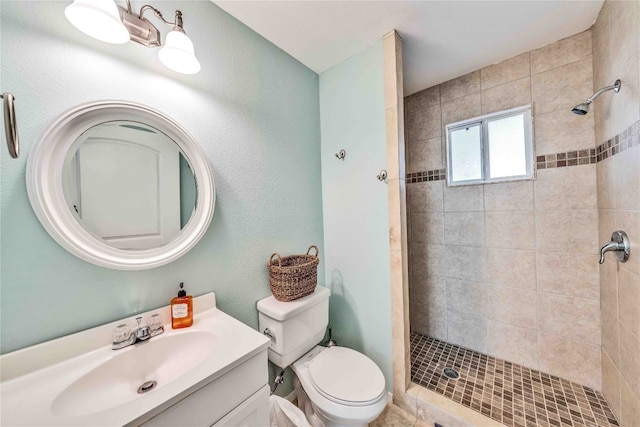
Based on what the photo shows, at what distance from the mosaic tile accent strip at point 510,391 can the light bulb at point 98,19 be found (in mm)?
2285

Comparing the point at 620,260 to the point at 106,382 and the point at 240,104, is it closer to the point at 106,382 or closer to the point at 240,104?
the point at 240,104

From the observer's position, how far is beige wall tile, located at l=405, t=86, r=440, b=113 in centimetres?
196

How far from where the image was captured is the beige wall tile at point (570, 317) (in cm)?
139

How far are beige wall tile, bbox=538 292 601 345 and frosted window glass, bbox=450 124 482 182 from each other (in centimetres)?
95

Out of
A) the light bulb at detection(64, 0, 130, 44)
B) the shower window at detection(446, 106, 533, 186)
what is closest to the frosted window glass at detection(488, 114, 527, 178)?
the shower window at detection(446, 106, 533, 186)

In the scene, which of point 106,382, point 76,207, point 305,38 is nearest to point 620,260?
Result: point 305,38

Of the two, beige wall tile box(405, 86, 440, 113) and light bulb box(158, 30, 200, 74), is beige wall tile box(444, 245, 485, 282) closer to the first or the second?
beige wall tile box(405, 86, 440, 113)

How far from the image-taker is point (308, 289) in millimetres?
1316

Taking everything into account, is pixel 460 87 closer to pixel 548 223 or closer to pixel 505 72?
pixel 505 72

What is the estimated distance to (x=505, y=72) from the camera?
5.37 ft

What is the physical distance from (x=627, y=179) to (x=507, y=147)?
0.73m

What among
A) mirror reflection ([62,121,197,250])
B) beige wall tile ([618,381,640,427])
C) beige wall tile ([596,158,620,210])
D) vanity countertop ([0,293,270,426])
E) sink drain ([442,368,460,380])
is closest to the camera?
vanity countertop ([0,293,270,426])

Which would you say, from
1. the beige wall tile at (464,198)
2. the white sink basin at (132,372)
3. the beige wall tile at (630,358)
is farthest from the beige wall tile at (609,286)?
the white sink basin at (132,372)

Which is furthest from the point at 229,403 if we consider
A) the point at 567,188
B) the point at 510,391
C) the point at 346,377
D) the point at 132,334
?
the point at 567,188
